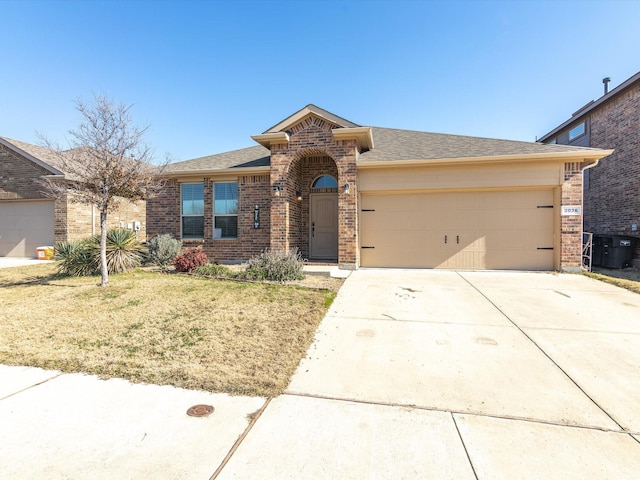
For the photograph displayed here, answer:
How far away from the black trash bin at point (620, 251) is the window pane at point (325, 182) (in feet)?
31.4

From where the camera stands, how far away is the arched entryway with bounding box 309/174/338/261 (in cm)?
1095

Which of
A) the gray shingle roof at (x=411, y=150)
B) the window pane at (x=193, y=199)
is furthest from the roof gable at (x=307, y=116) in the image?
the window pane at (x=193, y=199)

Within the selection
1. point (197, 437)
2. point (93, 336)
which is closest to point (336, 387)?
point (197, 437)

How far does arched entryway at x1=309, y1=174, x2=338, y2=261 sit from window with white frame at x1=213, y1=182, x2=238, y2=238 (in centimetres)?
261

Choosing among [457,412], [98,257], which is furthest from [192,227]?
[457,412]

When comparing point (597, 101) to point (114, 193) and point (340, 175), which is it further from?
point (114, 193)

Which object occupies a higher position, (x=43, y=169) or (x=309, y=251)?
(x=43, y=169)

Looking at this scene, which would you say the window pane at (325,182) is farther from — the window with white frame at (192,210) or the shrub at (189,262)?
the shrub at (189,262)

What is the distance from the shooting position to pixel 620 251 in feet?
34.9

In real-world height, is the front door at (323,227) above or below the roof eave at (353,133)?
below

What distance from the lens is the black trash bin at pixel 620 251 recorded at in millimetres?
10617

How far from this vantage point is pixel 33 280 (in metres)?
8.12

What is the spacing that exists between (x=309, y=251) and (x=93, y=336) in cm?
741

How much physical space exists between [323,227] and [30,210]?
12977 mm
